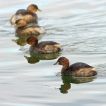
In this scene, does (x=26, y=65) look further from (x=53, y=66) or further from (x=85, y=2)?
(x=85, y=2)

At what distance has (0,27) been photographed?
61.6ft

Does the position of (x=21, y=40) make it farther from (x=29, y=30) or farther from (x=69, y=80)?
(x=69, y=80)

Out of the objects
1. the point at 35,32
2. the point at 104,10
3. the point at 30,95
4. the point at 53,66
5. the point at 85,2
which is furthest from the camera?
the point at 85,2

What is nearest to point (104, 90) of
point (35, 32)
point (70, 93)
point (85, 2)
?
point (70, 93)

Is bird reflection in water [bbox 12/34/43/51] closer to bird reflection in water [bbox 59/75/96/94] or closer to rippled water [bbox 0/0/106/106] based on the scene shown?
rippled water [bbox 0/0/106/106]

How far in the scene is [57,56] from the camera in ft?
51.5

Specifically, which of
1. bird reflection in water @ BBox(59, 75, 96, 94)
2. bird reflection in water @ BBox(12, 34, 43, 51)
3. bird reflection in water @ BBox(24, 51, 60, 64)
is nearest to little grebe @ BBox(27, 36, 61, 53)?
bird reflection in water @ BBox(24, 51, 60, 64)

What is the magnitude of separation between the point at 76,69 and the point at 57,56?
6.29 feet

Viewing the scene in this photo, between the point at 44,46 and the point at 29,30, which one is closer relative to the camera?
the point at 44,46

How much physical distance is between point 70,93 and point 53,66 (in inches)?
83.1

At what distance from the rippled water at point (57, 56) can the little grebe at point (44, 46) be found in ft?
0.58

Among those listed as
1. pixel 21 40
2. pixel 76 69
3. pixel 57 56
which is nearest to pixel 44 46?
pixel 57 56

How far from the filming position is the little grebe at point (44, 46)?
→ 15867mm

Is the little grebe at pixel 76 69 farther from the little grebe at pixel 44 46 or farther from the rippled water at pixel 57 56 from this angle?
the little grebe at pixel 44 46
